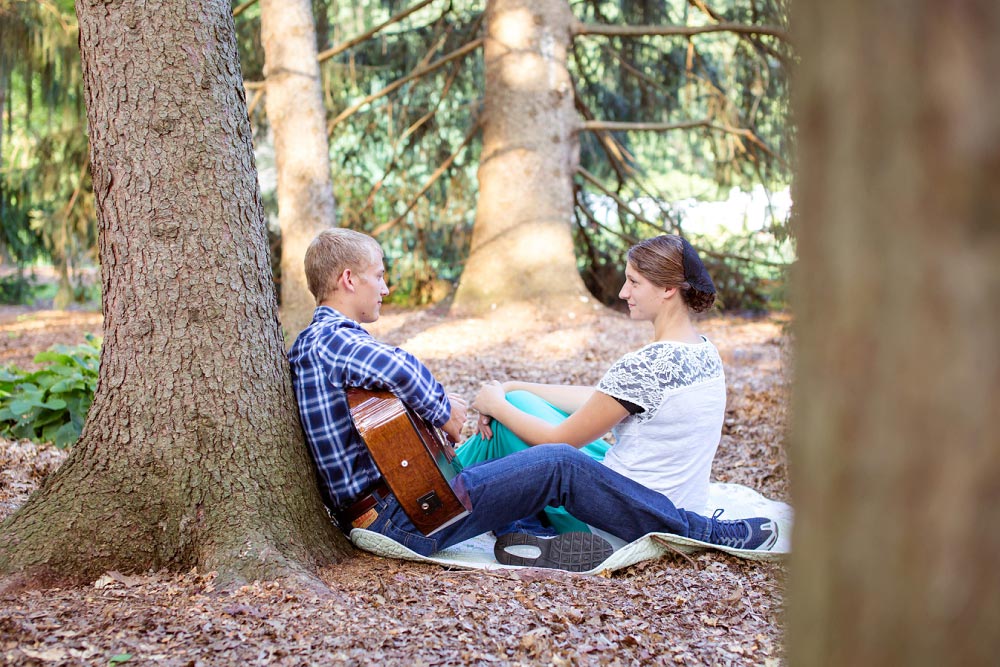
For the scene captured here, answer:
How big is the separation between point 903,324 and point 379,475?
266 centimetres

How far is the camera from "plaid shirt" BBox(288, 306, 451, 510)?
3.18 metres

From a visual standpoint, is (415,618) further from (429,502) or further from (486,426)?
(486,426)

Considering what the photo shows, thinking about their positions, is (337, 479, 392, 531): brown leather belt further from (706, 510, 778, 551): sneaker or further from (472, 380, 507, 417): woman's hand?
(706, 510, 778, 551): sneaker

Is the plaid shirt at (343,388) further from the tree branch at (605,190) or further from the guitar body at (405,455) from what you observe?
the tree branch at (605,190)

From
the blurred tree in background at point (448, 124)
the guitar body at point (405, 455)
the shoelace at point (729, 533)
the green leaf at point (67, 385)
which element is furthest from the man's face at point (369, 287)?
Result: the blurred tree in background at point (448, 124)

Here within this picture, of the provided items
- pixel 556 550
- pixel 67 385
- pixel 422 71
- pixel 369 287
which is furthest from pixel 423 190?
pixel 556 550

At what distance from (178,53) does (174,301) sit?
0.82 m

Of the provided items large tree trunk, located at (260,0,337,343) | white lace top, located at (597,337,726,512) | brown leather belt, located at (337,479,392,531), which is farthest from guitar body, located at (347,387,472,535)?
large tree trunk, located at (260,0,337,343)

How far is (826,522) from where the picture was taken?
3.22 ft

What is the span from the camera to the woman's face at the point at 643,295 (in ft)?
11.5

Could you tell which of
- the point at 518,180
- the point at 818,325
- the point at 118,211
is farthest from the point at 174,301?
the point at 518,180

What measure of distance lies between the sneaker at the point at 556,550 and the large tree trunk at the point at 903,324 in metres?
2.48

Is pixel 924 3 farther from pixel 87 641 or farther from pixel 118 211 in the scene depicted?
pixel 118 211

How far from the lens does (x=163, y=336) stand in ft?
9.66
